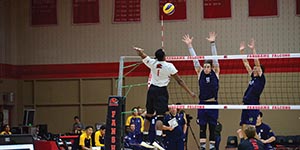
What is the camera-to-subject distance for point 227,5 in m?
23.8

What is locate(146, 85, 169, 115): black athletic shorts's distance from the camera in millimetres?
11867

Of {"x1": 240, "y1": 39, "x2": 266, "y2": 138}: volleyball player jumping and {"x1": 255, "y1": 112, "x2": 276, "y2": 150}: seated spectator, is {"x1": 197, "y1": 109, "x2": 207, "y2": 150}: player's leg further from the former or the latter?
{"x1": 255, "y1": 112, "x2": 276, "y2": 150}: seated spectator

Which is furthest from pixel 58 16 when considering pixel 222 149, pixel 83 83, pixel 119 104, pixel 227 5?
pixel 119 104

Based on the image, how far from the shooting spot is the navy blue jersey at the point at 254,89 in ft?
43.2

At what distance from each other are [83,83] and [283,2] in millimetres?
8973

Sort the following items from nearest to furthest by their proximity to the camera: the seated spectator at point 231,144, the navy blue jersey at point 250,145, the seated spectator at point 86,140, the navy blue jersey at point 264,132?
the navy blue jersey at point 250,145
the navy blue jersey at point 264,132
the seated spectator at point 86,140
the seated spectator at point 231,144

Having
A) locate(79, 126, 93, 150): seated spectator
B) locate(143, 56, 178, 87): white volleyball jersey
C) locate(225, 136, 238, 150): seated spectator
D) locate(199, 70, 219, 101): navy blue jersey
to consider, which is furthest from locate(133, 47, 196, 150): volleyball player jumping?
locate(225, 136, 238, 150): seated spectator

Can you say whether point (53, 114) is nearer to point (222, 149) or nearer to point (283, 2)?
point (222, 149)

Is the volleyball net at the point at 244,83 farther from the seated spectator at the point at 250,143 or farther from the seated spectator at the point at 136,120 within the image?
the seated spectator at the point at 250,143

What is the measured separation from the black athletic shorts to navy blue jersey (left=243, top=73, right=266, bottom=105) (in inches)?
93.4

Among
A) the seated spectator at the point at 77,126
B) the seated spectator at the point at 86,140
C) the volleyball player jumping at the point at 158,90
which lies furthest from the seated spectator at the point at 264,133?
the seated spectator at the point at 77,126

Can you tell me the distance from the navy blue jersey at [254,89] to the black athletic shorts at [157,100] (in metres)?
2.37

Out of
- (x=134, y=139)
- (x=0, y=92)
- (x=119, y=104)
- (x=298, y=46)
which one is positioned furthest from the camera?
(x=0, y=92)

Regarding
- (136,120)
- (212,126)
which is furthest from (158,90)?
(136,120)
